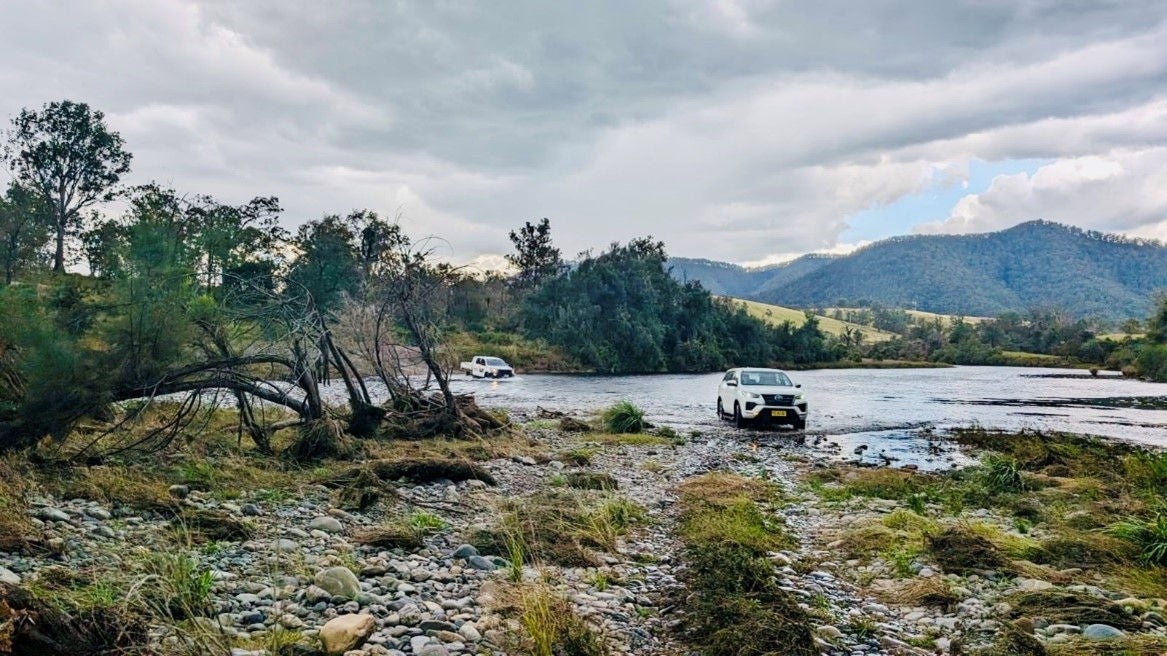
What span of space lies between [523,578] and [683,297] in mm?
77838

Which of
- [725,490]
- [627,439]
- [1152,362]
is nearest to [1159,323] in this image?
[1152,362]

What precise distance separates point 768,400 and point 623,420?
505cm

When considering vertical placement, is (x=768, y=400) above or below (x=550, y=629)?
above

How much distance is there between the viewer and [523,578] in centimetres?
651

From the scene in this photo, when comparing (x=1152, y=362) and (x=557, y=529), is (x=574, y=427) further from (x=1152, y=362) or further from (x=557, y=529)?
(x=1152, y=362)

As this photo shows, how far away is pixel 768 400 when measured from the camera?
77.0 ft

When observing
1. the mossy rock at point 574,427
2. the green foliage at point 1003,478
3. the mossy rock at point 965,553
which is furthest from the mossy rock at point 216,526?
the mossy rock at point 574,427

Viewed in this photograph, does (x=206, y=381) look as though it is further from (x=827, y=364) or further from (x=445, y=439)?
(x=827, y=364)

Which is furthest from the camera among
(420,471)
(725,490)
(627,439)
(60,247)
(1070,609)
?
(60,247)

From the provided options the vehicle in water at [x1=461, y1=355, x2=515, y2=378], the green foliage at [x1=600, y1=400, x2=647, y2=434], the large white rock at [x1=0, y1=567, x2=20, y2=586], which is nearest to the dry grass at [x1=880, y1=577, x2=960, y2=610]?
the large white rock at [x1=0, y1=567, x2=20, y2=586]

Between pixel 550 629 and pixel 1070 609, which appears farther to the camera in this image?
pixel 1070 609

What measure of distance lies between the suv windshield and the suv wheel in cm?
93

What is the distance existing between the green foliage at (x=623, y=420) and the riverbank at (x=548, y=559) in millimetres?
9856

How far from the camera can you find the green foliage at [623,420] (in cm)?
2280
